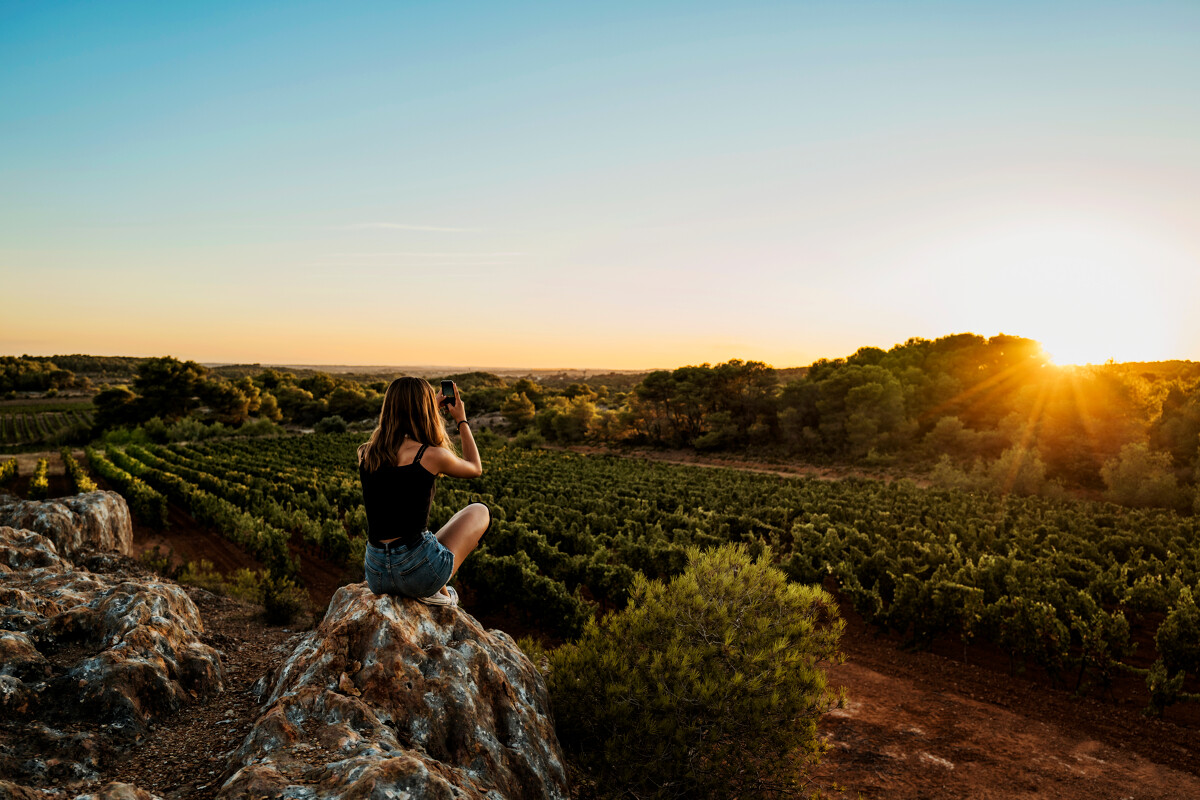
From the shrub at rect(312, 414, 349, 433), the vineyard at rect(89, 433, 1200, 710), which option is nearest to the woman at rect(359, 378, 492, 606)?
the vineyard at rect(89, 433, 1200, 710)

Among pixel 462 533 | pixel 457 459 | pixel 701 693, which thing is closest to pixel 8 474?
pixel 462 533

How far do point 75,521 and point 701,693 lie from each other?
44.4ft

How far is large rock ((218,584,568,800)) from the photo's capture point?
2.71 meters

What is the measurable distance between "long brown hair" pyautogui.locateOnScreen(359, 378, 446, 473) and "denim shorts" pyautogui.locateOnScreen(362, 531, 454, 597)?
0.68 meters

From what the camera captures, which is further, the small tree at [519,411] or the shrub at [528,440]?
the small tree at [519,411]

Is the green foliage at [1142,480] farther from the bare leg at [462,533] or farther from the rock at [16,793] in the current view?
the rock at [16,793]

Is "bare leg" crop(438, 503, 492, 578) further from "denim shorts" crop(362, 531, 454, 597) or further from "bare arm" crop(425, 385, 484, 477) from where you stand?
"bare arm" crop(425, 385, 484, 477)

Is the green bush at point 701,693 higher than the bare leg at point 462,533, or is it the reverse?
the bare leg at point 462,533

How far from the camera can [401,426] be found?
3975mm

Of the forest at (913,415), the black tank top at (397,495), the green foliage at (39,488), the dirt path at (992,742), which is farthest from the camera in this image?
the forest at (913,415)

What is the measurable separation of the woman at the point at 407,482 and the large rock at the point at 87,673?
173 centimetres

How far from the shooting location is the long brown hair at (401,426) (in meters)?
3.95

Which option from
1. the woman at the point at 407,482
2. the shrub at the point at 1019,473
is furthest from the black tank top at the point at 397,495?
the shrub at the point at 1019,473

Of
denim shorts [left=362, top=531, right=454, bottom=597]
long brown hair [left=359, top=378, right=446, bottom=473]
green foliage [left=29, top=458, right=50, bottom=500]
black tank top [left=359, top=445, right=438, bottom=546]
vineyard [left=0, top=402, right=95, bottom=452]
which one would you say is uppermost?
long brown hair [left=359, top=378, right=446, bottom=473]
